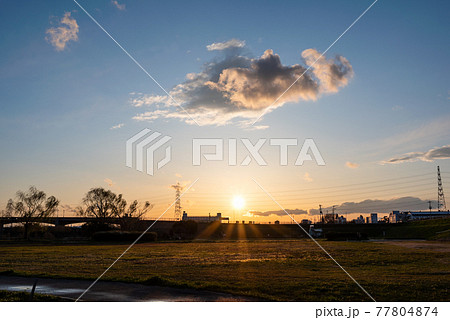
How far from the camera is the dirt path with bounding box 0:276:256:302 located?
45.6 feet

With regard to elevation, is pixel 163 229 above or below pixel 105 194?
below

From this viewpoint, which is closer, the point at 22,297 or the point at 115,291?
the point at 22,297

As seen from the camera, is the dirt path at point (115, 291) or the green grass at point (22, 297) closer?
the green grass at point (22, 297)

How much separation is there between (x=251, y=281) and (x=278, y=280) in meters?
1.25

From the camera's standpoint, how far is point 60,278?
1903 centimetres

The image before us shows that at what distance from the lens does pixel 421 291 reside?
1504cm

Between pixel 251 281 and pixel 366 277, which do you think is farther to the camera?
pixel 366 277

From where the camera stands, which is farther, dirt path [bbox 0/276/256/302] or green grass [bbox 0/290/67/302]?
dirt path [bbox 0/276/256/302]

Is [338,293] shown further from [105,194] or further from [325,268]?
[105,194]

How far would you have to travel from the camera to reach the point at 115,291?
15.2m

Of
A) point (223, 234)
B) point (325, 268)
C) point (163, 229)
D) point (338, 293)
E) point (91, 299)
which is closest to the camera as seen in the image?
point (91, 299)

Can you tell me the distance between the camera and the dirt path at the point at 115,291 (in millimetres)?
13891
